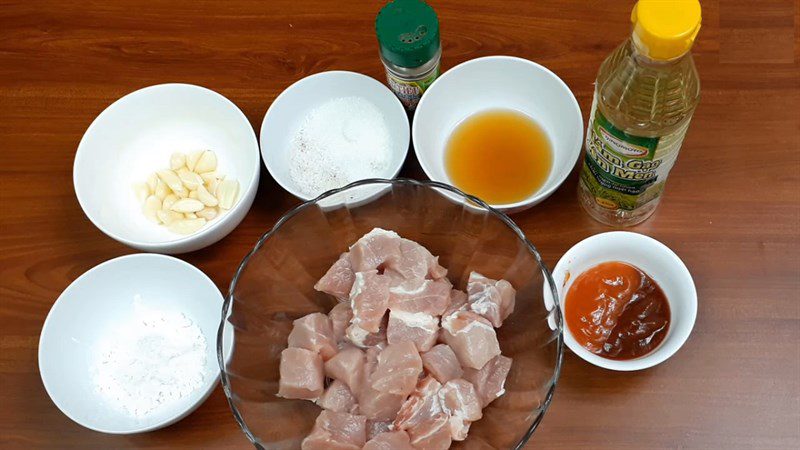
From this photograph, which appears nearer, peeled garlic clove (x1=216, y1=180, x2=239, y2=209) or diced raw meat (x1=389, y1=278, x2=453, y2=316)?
diced raw meat (x1=389, y1=278, x2=453, y2=316)

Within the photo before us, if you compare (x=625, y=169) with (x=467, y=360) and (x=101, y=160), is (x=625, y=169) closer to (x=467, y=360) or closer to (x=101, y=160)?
(x=467, y=360)

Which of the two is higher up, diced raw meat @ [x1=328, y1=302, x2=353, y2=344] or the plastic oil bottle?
the plastic oil bottle

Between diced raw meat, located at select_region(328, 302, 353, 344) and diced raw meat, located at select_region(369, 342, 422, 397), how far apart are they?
105 millimetres

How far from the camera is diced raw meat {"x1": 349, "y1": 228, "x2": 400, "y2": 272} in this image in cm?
125

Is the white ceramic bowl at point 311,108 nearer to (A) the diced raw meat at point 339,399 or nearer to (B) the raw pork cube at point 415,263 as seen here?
(B) the raw pork cube at point 415,263

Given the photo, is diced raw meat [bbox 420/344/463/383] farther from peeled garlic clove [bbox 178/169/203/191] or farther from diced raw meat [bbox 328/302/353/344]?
peeled garlic clove [bbox 178/169/203/191]

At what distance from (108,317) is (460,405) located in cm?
66

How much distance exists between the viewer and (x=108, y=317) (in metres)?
1.42

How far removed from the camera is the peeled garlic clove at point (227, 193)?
1449 mm

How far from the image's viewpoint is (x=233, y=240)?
4.77ft

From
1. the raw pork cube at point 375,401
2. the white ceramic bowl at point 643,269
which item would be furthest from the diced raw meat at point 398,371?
the white ceramic bowl at point 643,269

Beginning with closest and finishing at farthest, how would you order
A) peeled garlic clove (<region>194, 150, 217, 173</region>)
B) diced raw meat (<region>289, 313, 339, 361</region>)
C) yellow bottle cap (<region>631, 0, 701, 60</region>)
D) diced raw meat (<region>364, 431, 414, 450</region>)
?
A: 1. yellow bottle cap (<region>631, 0, 701, 60</region>)
2. diced raw meat (<region>364, 431, 414, 450</region>)
3. diced raw meat (<region>289, 313, 339, 361</region>)
4. peeled garlic clove (<region>194, 150, 217, 173</region>)

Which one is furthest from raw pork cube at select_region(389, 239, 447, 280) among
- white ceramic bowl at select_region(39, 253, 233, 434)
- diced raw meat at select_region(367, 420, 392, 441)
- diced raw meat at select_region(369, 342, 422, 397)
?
white ceramic bowl at select_region(39, 253, 233, 434)

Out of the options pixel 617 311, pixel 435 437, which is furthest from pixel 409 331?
pixel 617 311
